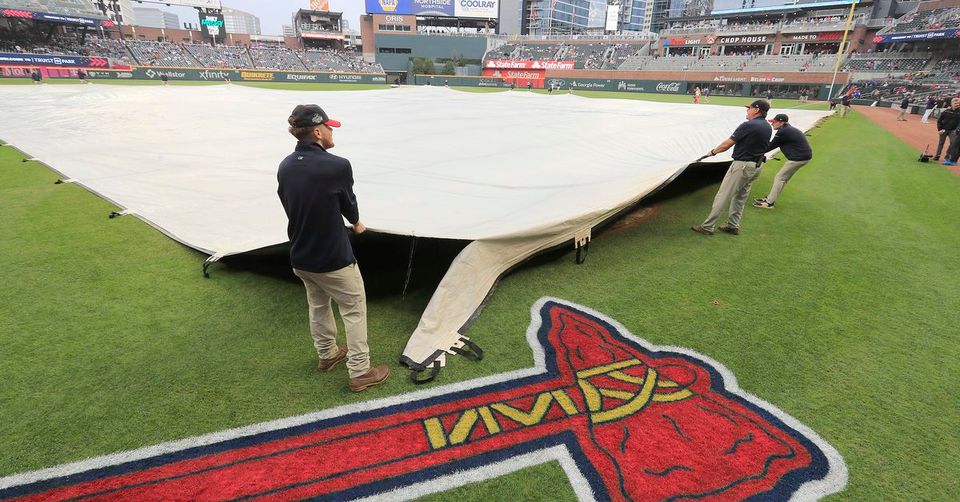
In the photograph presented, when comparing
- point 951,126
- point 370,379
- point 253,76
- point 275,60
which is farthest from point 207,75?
point 951,126

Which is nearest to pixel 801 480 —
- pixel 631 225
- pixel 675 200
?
pixel 631 225

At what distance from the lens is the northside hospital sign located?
73000 millimetres

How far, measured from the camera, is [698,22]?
255ft

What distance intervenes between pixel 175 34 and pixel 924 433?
118818mm

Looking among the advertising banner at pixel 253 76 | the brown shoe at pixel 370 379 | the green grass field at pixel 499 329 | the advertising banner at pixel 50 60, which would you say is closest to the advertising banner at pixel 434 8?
the advertising banner at pixel 253 76

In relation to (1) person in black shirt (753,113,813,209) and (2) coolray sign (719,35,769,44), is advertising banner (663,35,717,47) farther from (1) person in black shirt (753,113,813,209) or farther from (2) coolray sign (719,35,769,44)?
(1) person in black shirt (753,113,813,209)

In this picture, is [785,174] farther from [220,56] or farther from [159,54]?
[220,56]

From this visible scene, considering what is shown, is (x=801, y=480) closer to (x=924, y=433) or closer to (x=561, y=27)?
(x=924, y=433)

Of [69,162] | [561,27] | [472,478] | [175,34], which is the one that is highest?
[561,27]

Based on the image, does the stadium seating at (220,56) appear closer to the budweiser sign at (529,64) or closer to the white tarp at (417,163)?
the budweiser sign at (529,64)

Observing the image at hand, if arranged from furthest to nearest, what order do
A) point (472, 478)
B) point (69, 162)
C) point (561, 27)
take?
point (561, 27) < point (69, 162) < point (472, 478)

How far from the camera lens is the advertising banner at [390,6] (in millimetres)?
74125

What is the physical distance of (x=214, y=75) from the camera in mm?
46844

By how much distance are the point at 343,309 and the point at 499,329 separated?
148 cm
